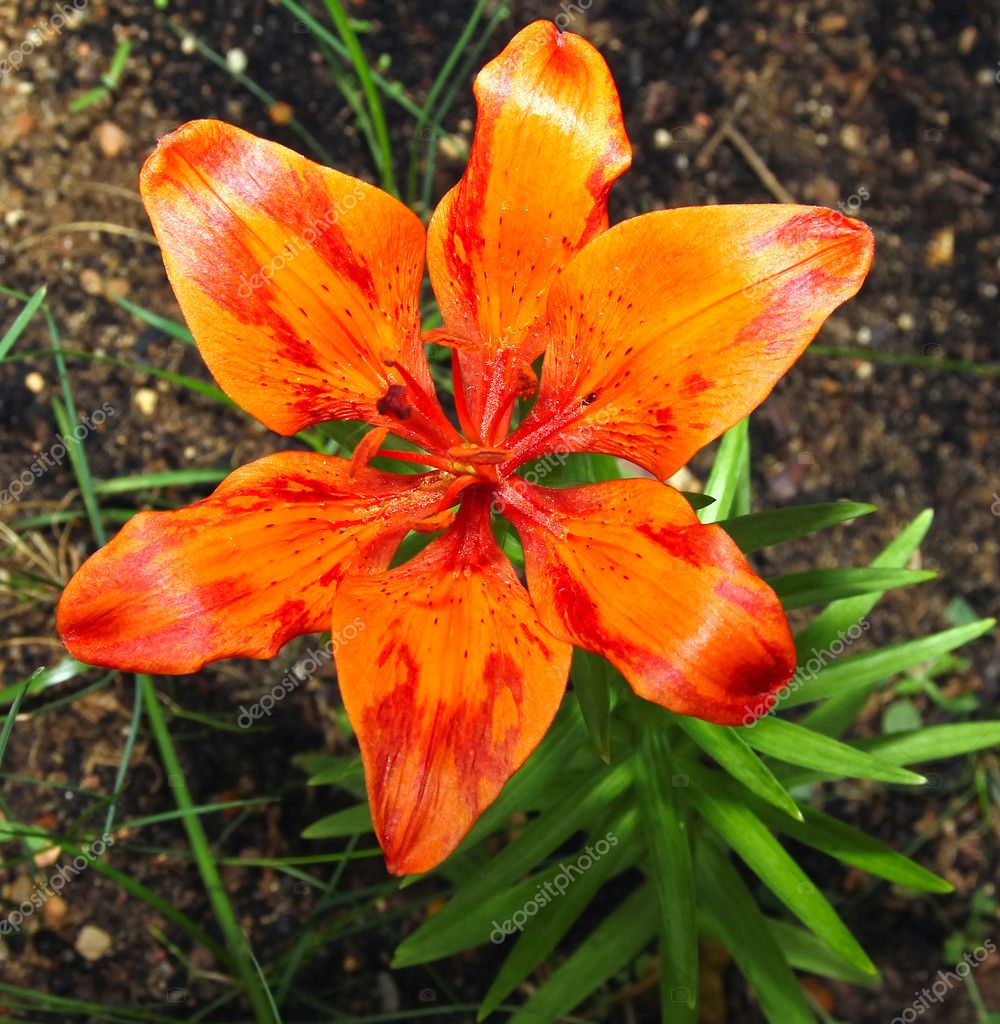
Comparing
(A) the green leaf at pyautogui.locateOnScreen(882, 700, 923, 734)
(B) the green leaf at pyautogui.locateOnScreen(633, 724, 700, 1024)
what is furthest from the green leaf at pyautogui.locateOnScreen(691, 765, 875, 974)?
(A) the green leaf at pyautogui.locateOnScreen(882, 700, 923, 734)

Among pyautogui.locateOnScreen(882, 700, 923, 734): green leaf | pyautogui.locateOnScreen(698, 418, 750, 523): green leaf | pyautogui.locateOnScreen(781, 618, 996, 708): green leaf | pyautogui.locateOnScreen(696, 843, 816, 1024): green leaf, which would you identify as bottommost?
pyautogui.locateOnScreen(882, 700, 923, 734): green leaf

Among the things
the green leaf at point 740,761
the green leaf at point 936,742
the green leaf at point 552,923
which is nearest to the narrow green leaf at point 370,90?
the green leaf at point 740,761

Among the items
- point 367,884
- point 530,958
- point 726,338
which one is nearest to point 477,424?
point 726,338

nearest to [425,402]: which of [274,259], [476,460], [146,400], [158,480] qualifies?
[476,460]

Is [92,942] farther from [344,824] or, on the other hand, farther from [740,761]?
[740,761]

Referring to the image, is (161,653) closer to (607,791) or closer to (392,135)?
(607,791)

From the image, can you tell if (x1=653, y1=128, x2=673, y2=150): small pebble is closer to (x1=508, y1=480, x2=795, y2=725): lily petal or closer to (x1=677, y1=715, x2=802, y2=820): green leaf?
(x1=508, y1=480, x2=795, y2=725): lily petal
